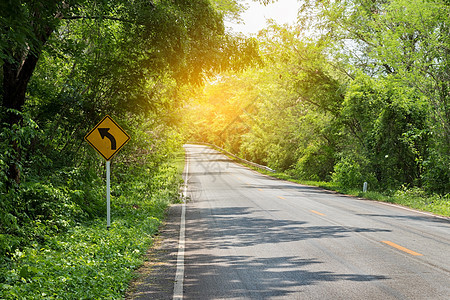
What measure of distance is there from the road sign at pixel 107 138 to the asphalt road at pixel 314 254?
2868 millimetres

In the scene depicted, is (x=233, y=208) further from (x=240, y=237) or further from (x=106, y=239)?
(x=106, y=239)

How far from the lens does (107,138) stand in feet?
36.1

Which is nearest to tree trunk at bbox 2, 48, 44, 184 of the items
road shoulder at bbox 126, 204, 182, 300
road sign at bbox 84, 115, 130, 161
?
road sign at bbox 84, 115, 130, 161

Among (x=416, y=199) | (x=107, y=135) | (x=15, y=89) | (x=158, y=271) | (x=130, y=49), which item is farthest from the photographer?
(x=416, y=199)

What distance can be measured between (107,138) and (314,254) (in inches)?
226

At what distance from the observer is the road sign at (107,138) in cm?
1089

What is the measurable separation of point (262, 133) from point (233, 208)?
33.7 m

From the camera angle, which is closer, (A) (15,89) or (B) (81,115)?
(A) (15,89)

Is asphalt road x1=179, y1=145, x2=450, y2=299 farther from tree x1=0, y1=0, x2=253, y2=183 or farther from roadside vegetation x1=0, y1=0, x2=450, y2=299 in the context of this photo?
tree x1=0, y1=0, x2=253, y2=183

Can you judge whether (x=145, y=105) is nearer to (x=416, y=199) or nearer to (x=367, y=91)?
(x=416, y=199)

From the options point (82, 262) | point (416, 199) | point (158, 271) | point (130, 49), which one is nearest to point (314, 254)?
point (158, 271)

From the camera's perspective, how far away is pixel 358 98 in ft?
83.0

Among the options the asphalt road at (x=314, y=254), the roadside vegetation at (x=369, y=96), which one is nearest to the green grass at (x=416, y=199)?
the roadside vegetation at (x=369, y=96)

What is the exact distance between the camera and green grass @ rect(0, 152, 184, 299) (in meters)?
5.64
